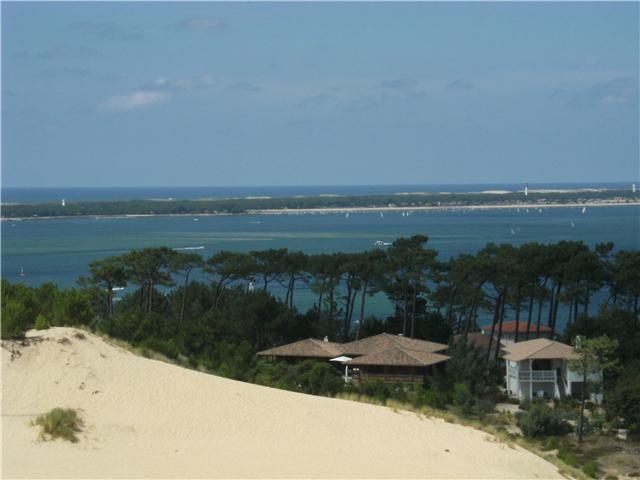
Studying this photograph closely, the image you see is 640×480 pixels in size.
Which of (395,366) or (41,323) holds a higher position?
(41,323)

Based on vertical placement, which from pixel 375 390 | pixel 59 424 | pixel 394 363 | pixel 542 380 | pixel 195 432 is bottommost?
pixel 542 380

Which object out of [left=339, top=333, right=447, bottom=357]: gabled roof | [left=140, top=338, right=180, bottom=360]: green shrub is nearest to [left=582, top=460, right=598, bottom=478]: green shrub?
[left=140, top=338, right=180, bottom=360]: green shrub

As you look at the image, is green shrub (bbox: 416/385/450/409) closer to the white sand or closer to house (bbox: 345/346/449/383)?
house (bbox: 345/346/449/383)

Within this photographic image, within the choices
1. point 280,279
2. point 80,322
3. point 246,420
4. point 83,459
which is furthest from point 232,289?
point 83,459

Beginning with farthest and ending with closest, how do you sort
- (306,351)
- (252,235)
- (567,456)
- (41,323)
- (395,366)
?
1. (252,235)
2. (306,351)
3. (395,366)
4. (567,456)
5. (41,323)

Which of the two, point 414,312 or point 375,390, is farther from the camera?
point 414,312

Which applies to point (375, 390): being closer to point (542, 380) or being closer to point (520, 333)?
point (542, 380)

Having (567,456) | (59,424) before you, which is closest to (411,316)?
(567,456)

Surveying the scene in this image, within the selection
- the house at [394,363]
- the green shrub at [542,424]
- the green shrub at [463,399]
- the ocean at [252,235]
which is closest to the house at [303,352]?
the house at [394,363]
